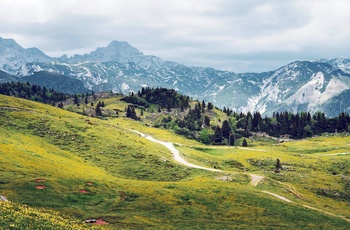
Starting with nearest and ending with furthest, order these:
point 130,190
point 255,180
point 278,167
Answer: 1. point 130,190
2. point 255,180
3. point 278,167

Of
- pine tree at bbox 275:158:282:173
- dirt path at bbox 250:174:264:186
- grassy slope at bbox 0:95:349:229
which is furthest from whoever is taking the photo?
pine tree at bbox 275:158:282:173

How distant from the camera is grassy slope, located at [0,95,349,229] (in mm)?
60562

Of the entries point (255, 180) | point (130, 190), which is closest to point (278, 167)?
point (255, 180)

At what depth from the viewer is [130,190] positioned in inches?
2857

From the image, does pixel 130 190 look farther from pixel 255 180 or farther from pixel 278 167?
pixel 278 167

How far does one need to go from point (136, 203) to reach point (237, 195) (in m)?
23.4

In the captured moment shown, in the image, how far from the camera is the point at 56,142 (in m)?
118

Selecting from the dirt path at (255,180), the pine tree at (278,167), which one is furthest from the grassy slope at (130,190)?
the pine tree at (278,167)

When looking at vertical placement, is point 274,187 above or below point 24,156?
below

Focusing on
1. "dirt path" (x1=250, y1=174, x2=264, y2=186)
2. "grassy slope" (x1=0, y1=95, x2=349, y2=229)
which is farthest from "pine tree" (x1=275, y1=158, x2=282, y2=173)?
"dirt path" (x1=250, y1=174, x2=264, y2=186)

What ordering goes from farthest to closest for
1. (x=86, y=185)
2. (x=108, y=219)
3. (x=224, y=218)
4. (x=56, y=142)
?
(x=56, y=142) → (x=86, y=185) → (x=224, y=218) → (x=108, y=219)

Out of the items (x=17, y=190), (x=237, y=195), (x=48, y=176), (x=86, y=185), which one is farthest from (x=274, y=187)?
(x=17, y=190)

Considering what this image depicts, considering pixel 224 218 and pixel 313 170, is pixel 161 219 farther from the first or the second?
pixel 313 170

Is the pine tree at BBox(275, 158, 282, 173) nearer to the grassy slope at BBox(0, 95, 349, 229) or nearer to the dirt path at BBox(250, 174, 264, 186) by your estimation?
the grassy slope at BBox(0, 95, 349, 229)
